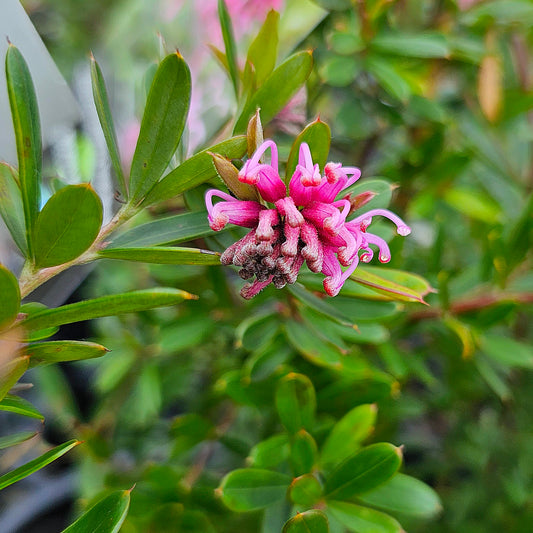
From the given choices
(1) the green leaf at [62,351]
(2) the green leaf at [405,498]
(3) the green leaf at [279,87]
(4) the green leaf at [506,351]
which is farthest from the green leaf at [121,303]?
(4) the green leaf at [506,351]

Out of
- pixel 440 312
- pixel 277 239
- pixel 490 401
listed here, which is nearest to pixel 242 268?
pixel 277 239

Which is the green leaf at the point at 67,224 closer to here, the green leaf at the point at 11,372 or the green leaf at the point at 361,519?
the green leaf at the point at 11,372

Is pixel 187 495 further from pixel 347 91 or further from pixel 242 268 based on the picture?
pixel 347 91

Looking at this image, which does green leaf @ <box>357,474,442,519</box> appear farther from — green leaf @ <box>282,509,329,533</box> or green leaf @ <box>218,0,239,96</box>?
green leaf @ <box>218,0,239,96</box>

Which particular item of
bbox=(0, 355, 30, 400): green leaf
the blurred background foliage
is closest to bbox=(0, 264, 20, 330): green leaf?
bbox=(0, 355, 30, 400): green leaf

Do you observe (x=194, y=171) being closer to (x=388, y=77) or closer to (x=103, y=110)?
(x=103, y=110)

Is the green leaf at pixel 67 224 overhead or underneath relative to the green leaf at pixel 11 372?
overhead
